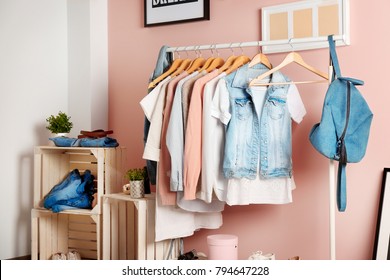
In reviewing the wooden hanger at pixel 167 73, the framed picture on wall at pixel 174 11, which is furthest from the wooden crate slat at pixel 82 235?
the framed picture on wall at pixel 174 11

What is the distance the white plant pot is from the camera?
3.49 metres

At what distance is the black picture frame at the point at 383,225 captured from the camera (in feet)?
10.2

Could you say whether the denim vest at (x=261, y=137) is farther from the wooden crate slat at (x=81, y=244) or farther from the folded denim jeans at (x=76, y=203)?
the wooden crate slat at (x=81, y=244)

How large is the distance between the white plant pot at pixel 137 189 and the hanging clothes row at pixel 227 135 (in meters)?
0.20

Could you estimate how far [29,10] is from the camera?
4176mm

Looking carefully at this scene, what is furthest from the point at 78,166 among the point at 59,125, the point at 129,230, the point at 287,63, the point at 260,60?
the point at 287,63

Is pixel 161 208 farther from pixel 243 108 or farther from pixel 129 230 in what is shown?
pixel 243 108

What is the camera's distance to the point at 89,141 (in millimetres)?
3717

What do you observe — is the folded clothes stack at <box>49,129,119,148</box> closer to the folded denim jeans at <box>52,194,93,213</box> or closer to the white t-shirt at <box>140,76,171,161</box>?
the folded denim jeans at <box>52,194,93,213</box>

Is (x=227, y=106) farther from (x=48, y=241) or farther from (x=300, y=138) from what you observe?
(x=48, y=241)

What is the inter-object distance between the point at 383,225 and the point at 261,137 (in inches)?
29.5
